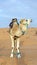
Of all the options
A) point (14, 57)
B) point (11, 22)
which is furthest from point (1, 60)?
point (11, 22)

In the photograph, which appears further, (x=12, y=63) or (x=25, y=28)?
(x=25, y=28)

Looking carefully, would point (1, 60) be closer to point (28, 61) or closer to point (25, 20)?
point (28, 61)

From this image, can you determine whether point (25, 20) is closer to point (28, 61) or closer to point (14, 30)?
point (14, 30)

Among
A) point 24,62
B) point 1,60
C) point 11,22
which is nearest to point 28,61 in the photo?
point 24,62

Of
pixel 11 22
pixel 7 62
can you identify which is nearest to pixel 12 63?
pixel 7 62

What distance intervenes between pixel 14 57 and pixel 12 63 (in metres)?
1.61

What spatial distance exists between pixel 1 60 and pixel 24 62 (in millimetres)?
1212

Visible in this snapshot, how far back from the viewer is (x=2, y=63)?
13758 millimetres

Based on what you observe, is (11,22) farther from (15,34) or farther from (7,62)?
(7,62)

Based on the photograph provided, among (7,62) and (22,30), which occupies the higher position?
(22,30)

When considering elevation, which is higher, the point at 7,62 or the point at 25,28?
the point at 25,28

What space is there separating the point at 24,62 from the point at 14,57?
130cm

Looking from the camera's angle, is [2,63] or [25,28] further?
[25,28]

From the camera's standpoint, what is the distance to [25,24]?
15734 millimetres
